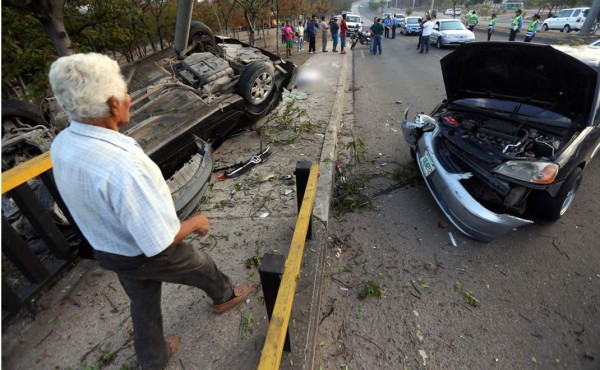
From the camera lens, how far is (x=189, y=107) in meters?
4.26

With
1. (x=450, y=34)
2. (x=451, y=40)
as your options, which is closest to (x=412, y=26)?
(x=450, y=34)

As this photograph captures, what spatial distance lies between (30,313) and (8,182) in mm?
1010

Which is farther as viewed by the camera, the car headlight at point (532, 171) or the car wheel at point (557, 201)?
the car wheel at point (557, 201)

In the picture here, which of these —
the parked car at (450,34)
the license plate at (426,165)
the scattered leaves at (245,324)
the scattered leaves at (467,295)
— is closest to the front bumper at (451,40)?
the parked car at (450,34)

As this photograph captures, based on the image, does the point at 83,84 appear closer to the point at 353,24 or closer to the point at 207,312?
the point at 207,312

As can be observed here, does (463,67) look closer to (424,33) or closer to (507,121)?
(507,121)

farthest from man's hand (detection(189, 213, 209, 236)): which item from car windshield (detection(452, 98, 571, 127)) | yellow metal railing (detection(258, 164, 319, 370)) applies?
car windshield (detection(452, 98, 571, 127))

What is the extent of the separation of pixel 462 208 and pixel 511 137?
1155 millimetres

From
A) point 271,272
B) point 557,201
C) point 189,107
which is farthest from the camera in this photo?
point 189,107

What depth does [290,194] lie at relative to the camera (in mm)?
3850

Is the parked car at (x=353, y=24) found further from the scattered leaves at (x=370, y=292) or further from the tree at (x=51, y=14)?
the scattered leaves at (x=370, y=292)

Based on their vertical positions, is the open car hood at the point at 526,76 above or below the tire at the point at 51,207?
above

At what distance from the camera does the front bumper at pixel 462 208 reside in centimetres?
278

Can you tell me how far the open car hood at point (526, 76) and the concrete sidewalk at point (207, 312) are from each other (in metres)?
2.17
